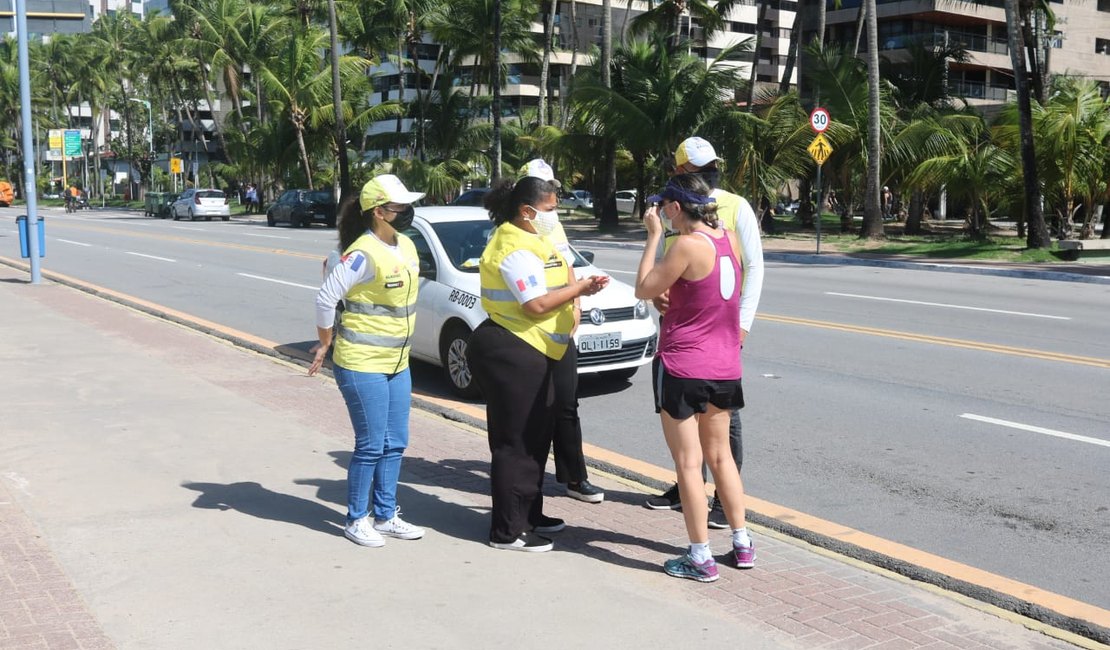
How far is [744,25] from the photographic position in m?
96.0

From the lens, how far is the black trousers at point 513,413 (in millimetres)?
5477

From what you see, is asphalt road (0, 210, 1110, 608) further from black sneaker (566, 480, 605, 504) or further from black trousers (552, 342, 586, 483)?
black trousers (552, 342, 586, 483)

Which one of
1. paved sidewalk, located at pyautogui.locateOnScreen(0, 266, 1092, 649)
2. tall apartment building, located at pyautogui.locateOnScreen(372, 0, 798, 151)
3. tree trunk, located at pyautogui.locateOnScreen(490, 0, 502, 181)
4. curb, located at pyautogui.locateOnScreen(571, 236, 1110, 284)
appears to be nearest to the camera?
paved sidewalk, located at pyautogui.locateOnScreen(0, 266, 1092, 649)

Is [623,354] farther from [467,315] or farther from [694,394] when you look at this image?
[694,394]

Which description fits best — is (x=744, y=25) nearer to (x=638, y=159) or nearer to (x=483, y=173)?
(x=483, y=173)

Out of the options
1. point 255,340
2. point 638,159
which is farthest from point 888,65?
point 255,340

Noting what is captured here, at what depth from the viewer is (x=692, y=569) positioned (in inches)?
199

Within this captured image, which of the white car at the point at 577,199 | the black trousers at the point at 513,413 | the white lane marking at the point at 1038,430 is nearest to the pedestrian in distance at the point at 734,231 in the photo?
the black trousers at the point at 513,413

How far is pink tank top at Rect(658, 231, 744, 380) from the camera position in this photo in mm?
4941

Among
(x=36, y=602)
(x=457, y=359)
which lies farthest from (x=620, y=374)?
(x=36, y=602)

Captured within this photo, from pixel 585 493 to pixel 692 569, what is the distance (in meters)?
1.43

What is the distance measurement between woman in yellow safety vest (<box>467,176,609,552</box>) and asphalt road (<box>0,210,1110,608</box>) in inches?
67.9

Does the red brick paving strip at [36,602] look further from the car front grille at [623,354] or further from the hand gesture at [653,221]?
the car front grille at [623,354]

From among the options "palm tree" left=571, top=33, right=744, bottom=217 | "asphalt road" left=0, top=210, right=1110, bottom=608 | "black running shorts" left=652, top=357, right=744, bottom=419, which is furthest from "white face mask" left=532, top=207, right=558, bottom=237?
"palm tree" left=571, top=33, right=744, bottom=217
